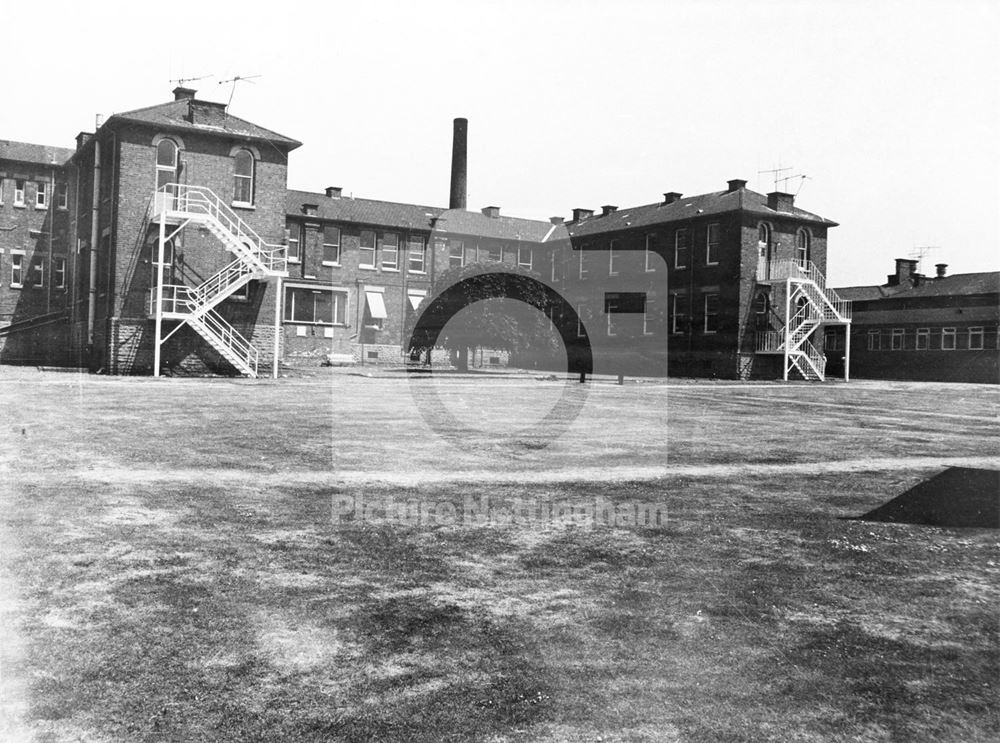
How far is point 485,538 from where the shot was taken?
625 cm

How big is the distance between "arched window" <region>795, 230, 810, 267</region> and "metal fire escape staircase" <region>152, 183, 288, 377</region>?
2532 cm

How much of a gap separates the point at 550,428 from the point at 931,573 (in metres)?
8.79

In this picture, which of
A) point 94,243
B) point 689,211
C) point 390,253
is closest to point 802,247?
point 689,211

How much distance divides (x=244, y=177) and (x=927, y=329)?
1564 inches

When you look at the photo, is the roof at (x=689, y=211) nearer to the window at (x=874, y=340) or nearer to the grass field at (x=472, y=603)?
the window at (x=874, y=340)

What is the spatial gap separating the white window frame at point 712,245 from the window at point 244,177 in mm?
Result: 21924

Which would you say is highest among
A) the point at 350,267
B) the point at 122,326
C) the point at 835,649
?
the point at 350,267

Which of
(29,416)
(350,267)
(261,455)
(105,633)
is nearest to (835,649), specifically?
(105,633)

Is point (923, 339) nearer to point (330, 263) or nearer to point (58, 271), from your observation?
point (330, 263)

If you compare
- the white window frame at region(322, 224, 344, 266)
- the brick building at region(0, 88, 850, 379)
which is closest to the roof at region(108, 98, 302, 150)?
the brick building at region(0, 88, 850, 379)

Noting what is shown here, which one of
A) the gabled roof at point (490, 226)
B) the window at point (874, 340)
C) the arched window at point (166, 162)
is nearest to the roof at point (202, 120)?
the arched window at point (166, 162)

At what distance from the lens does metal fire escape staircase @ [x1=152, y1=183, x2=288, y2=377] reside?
27.8m

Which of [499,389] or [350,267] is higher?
[350,267]

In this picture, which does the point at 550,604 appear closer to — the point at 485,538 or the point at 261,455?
the point at 485,538
